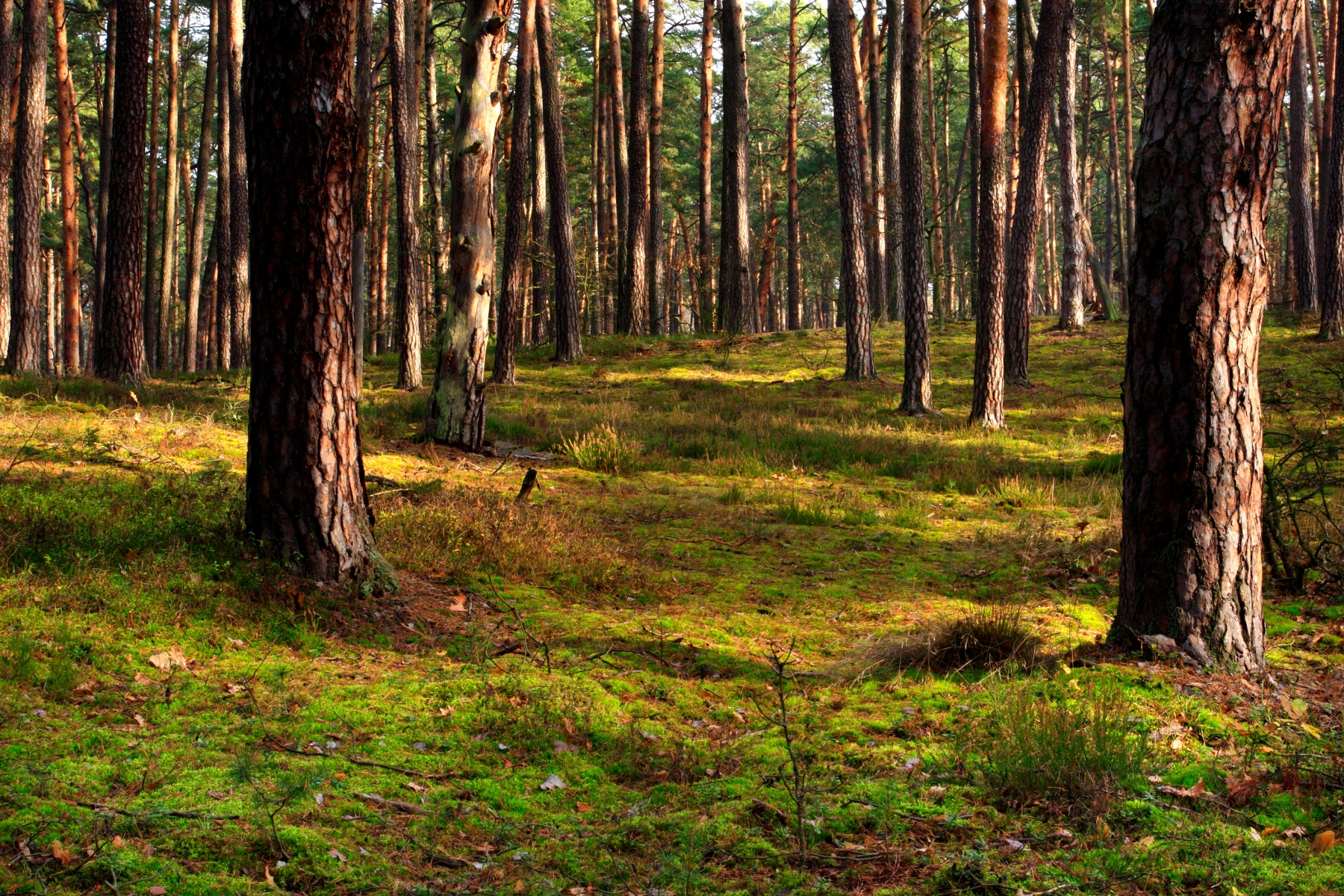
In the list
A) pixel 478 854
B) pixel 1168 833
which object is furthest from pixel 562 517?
pixel 1168 833

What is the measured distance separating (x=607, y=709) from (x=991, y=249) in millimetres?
10984

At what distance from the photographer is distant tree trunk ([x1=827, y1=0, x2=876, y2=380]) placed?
15141 millimetres

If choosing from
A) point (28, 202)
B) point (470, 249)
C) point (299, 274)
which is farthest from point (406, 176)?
point (299, 274)

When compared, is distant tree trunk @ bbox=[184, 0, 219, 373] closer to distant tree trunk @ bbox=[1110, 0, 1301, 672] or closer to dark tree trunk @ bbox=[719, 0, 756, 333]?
dark tree trunk @ bbox=[719, 0, 756, 333]

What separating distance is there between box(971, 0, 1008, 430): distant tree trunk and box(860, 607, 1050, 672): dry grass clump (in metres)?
8.90

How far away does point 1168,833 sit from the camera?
9.33 feet

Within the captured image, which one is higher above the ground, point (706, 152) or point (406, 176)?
point (706, 152)

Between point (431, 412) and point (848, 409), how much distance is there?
688 centimetres

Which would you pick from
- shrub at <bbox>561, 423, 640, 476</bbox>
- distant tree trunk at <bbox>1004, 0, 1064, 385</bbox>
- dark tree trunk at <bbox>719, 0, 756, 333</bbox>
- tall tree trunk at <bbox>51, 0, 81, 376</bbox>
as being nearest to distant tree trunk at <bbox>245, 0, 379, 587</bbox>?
shrub at <bbox>561, 423, 640, 476</bbox>

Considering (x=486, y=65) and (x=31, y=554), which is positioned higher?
(x=486, y=65)

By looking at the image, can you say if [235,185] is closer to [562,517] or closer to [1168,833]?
[562,517]

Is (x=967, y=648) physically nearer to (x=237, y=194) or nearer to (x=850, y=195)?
(x=850, y=195)

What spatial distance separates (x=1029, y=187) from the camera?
51.2 ft

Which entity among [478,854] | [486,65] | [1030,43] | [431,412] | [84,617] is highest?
[1030,43]
